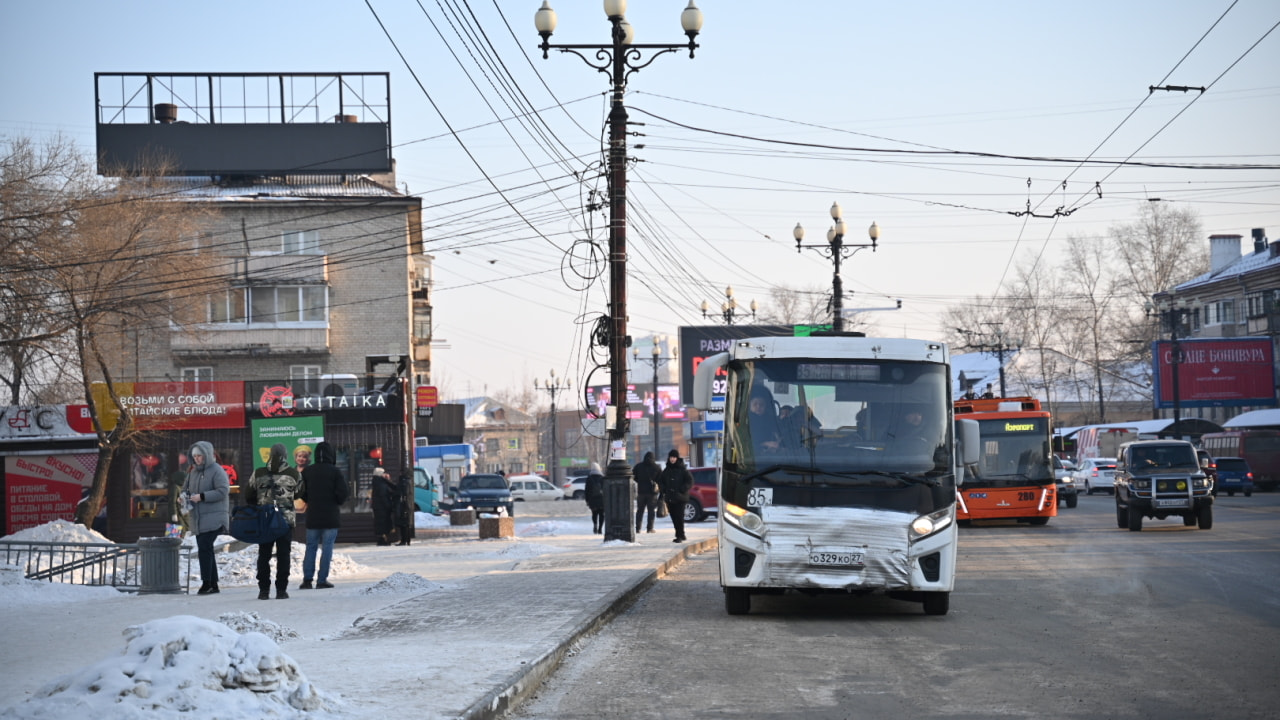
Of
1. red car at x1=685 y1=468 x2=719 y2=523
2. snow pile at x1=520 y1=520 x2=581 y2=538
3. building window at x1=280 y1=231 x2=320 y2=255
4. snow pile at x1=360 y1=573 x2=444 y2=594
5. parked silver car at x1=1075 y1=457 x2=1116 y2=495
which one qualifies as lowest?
parked silver car at x1=1075 y1=457 x2=1116 y2=495

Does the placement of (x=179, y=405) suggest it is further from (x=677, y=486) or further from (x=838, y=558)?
(x=838, y=558)

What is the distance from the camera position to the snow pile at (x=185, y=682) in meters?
5.89

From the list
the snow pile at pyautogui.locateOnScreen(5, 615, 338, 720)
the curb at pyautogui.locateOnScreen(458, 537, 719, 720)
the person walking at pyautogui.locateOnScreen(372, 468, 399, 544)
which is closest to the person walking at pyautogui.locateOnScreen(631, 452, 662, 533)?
the person walking at pyautogui.locateOnScreen(372, 468, 399, 544)

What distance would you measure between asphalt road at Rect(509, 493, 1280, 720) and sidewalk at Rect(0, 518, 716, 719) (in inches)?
13.5

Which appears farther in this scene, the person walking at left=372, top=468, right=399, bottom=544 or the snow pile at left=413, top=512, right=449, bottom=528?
the snow pile at left=413, top=512, right=449, bottom=528

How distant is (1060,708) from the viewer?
736 cm

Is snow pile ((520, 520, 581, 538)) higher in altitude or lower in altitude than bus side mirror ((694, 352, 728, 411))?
lower

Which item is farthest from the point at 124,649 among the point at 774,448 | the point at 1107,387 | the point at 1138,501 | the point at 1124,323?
the point at 1107,387

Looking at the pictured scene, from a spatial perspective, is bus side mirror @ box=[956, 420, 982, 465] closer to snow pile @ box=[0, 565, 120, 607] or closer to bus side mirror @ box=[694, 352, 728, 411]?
bus side mirror @ box=[694, 352, 728, 411]

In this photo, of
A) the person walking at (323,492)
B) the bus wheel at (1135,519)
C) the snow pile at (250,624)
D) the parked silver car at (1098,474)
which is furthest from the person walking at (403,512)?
the parked silver car at (1098,474)

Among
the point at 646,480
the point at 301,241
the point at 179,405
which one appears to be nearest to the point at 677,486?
the point at 646,480

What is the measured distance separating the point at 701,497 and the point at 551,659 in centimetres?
2784

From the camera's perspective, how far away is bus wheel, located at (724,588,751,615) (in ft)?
40.9

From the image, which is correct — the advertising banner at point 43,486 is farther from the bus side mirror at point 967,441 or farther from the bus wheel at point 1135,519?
the bus side mirror at point 967,441
